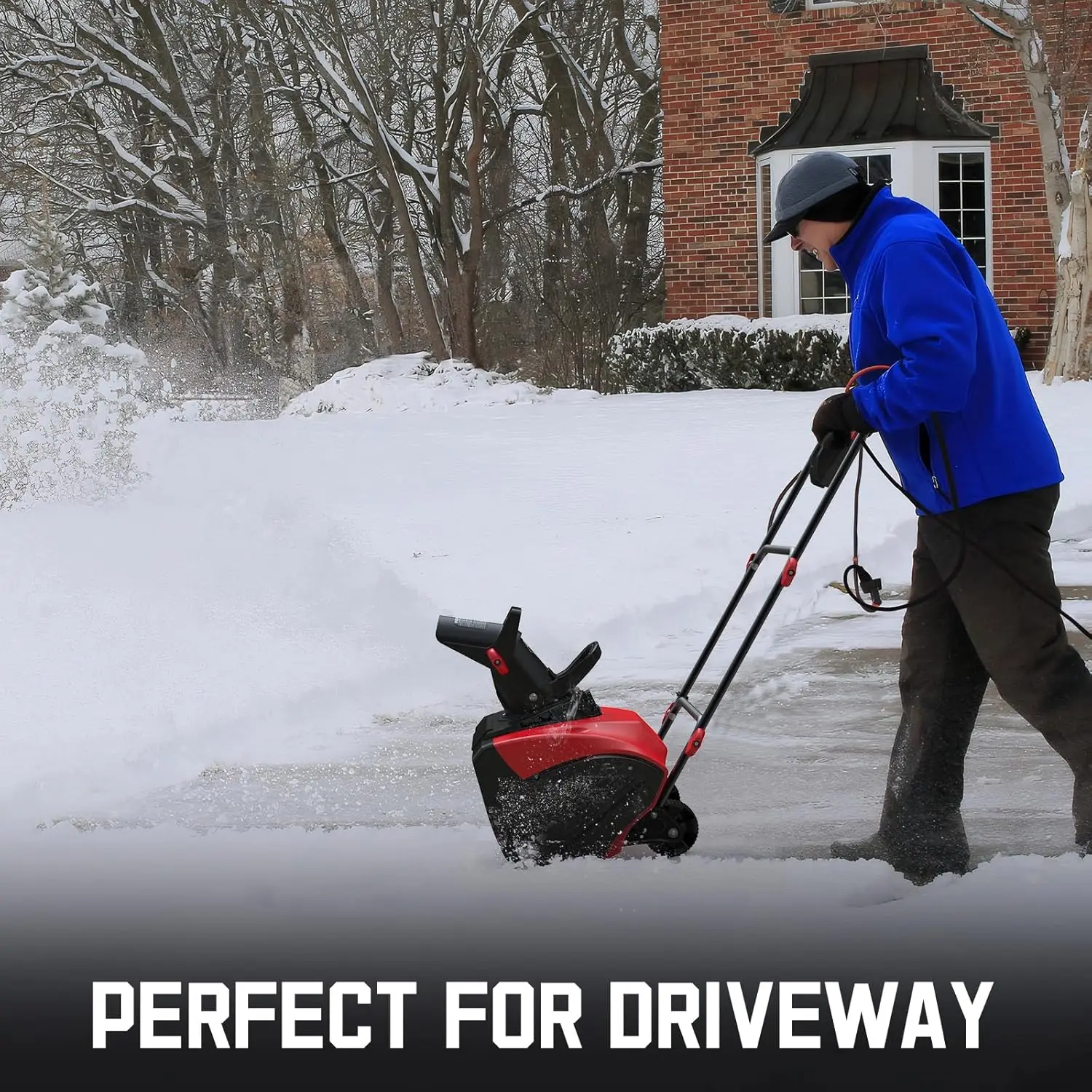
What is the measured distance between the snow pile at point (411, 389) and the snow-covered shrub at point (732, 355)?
1.00m

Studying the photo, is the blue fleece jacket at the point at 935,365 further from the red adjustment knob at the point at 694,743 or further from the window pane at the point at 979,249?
the window pane at the point at 979,249

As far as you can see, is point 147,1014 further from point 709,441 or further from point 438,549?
point 709,441

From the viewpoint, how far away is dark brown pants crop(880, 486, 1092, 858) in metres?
3.71

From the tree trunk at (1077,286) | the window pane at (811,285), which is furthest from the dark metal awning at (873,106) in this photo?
the tree trunk at (1077,286)

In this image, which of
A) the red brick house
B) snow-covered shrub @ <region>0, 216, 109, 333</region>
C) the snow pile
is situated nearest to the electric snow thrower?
snow-covered shrub @ <region>0, 216, 109, 333</region>

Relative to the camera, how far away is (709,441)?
13414mm

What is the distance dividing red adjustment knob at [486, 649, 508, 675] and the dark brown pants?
40.5 inches

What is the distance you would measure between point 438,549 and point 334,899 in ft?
16.9

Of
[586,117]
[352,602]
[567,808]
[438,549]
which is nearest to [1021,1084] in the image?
[567,808]

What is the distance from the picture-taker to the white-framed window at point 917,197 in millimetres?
19094

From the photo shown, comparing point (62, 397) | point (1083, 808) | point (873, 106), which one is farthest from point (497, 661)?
point (873, 106)

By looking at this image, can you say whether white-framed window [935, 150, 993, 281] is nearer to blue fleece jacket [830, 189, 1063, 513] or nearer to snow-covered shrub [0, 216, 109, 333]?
snow-covered shrub [0, 216, 109, 333]

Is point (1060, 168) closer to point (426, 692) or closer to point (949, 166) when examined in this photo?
point (949, 166)

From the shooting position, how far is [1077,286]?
16.3 metres
